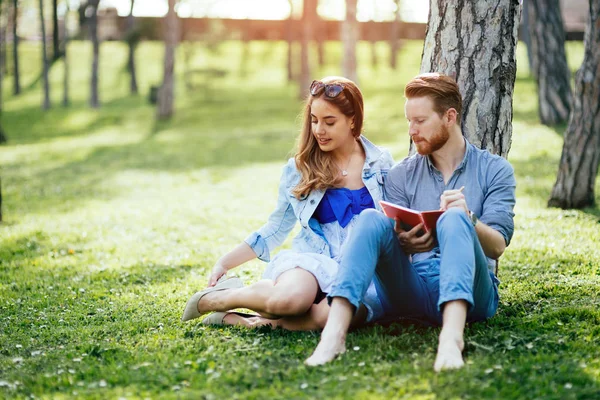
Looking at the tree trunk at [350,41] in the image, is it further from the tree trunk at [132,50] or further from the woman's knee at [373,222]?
the woman's knee at [373,222]

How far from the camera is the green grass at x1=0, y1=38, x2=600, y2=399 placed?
3.69 metres

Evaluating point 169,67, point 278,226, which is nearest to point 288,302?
point 278,226

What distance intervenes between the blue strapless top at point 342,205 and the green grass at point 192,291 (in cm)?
76

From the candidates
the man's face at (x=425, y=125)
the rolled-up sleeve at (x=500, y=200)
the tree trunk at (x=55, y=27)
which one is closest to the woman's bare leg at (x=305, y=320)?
the rolled-up sleeve at (x=500, y=200)

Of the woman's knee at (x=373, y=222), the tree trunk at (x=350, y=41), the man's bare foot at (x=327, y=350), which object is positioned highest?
the tree trunk at (x=350, y=41)

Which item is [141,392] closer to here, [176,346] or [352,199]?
[176,346]

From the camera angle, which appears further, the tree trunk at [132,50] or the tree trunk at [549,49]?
the tree trunk at [132,50]

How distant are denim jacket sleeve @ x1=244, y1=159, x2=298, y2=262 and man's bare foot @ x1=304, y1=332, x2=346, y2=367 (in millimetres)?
1128

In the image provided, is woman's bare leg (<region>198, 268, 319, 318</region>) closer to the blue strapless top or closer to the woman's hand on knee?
the woman's hand on knee

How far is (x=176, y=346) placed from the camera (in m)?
4.47

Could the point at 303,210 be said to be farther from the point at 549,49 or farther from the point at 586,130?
the point at 549,49

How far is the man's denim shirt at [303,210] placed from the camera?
15.6 ft

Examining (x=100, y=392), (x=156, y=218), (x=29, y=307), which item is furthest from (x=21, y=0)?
(x=100, y=392)

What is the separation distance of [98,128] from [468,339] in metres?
23.8
